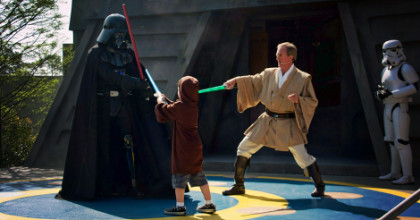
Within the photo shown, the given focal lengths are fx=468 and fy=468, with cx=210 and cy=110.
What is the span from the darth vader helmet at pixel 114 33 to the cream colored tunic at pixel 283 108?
133cm

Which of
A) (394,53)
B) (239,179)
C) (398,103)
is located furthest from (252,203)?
(394,53)

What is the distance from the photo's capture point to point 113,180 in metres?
5.14

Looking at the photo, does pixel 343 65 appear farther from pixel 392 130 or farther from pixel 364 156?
pixel 392 130

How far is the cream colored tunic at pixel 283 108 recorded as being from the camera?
15.9ft

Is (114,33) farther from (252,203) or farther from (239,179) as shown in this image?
(252,203)

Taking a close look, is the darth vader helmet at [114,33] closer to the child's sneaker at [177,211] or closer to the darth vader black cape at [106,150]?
the darth vader black cape at [106,150]

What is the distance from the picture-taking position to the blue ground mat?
13.1 feet

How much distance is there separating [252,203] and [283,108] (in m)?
1.07

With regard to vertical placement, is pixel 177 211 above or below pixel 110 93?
below

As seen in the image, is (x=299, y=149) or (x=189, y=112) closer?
(x=189, y=112)

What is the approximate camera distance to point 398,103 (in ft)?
20.3

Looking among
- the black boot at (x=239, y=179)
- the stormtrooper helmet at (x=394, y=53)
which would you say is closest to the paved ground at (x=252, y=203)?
the black boot at (x=239, y=179)

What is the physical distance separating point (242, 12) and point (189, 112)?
4.78 metres

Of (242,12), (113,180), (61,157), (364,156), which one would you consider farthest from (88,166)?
(364,156)
